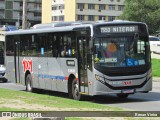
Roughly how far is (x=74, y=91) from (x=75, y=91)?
4.0 inches

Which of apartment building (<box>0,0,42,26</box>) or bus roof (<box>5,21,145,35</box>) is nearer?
bus roof (<box>5,21,145,35</box>)

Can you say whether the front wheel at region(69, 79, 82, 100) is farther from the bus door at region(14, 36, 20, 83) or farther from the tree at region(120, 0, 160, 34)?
the tree at region(120, 0, 160, 34)

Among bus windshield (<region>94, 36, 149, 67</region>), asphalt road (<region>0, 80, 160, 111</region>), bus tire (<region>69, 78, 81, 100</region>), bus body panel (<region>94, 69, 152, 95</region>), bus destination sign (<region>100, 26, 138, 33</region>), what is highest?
bus destination sign (<region>100, 26, 138, 33</region>)

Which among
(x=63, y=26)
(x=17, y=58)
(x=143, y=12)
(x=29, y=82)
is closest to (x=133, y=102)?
(x=63, y=26)

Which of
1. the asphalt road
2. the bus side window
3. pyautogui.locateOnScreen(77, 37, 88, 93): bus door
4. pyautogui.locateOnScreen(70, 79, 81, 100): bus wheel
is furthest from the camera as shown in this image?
the bus side window

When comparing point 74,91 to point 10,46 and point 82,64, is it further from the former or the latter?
point 10,46

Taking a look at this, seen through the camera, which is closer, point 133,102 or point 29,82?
point 133,102

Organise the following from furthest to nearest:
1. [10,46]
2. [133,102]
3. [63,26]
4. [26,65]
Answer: [10,46]
[26,65]
[63,26]
[133,102]

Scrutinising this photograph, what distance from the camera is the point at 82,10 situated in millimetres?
115812

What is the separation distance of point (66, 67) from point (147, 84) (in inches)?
133

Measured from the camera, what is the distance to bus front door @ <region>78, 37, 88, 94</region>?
18312 mm

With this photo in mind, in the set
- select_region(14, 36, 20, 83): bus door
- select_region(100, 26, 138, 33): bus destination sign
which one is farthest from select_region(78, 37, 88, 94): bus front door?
select_region(14, 36, 20, 83): bus door

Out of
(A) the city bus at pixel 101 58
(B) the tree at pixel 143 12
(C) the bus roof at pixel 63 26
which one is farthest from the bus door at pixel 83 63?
(B) the tree at pixel 143 12

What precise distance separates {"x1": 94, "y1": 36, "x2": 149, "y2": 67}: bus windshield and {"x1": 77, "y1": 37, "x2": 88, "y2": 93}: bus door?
63cm
